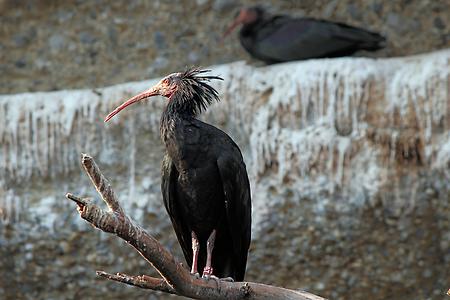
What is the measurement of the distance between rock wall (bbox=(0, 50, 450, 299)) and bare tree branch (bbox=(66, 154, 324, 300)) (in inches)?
147

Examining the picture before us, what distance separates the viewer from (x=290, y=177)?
8.90 m

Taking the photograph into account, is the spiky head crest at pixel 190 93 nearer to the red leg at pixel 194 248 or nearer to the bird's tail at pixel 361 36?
the red leg at pixel 194 248

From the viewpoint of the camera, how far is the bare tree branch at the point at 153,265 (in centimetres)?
443

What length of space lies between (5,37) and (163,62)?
147cm

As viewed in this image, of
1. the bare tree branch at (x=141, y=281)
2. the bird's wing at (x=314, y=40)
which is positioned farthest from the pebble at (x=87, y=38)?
the bare tree branch at (x=141, y=281)

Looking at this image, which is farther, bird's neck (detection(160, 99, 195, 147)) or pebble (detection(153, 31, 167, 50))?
pebble (detection(153, 31, 167, 50))

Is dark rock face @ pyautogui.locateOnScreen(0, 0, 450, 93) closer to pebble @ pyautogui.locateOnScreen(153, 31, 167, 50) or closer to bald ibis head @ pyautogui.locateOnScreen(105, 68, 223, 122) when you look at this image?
pebble @ pyautogui.locateOnScreen(153, 31, 167, 50)

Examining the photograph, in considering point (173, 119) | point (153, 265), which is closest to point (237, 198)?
point (173, 119)

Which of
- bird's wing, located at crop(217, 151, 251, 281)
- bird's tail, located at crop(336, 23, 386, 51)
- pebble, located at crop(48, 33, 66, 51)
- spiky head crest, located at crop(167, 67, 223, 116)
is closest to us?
bird's wing, located at crop(217, 151, 251, 281)

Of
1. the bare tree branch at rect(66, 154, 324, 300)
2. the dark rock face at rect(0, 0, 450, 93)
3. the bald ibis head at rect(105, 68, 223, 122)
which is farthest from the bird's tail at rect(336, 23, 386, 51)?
the bare tree branch at rect(66, 154, 324, 300)

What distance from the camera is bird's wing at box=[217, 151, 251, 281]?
583 centimetres

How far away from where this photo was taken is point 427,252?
Result: 346 inches

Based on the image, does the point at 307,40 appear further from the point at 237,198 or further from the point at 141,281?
the point at 141,281

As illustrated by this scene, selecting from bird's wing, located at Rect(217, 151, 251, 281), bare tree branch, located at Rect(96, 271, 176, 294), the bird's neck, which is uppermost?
the bird's neck
